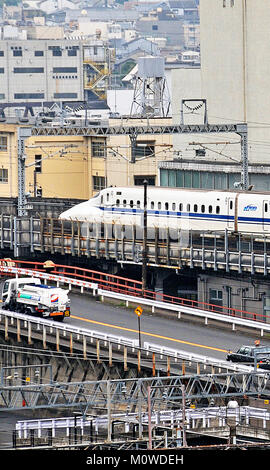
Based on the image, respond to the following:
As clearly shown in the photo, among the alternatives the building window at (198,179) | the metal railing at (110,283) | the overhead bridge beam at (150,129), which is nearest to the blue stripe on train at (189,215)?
the metal railing at (110,283)

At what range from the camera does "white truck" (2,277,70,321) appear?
7262 centimetres

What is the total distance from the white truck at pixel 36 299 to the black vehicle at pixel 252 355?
11.4 meters

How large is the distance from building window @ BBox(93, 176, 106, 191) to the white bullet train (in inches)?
983

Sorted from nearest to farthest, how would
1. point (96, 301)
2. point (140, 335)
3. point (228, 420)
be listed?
point (228, 420) < point (140, 335) < point (96, 301)

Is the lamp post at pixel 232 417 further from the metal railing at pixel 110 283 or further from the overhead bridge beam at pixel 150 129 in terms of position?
the overhead bridge beam at pixel 150 129

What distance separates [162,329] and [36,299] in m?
6.48

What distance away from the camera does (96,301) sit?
79312 mm

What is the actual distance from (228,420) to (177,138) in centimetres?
7321

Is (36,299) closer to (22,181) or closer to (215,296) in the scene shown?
(215,296)

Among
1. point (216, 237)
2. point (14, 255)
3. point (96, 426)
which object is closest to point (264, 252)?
point (216, 237)

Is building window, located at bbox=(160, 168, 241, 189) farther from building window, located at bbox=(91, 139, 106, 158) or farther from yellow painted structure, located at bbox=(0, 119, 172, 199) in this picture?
building window, located at bbox=(91, 139, 106, 158)

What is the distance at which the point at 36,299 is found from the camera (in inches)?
2872

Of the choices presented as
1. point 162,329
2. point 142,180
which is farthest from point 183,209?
point 142,180
